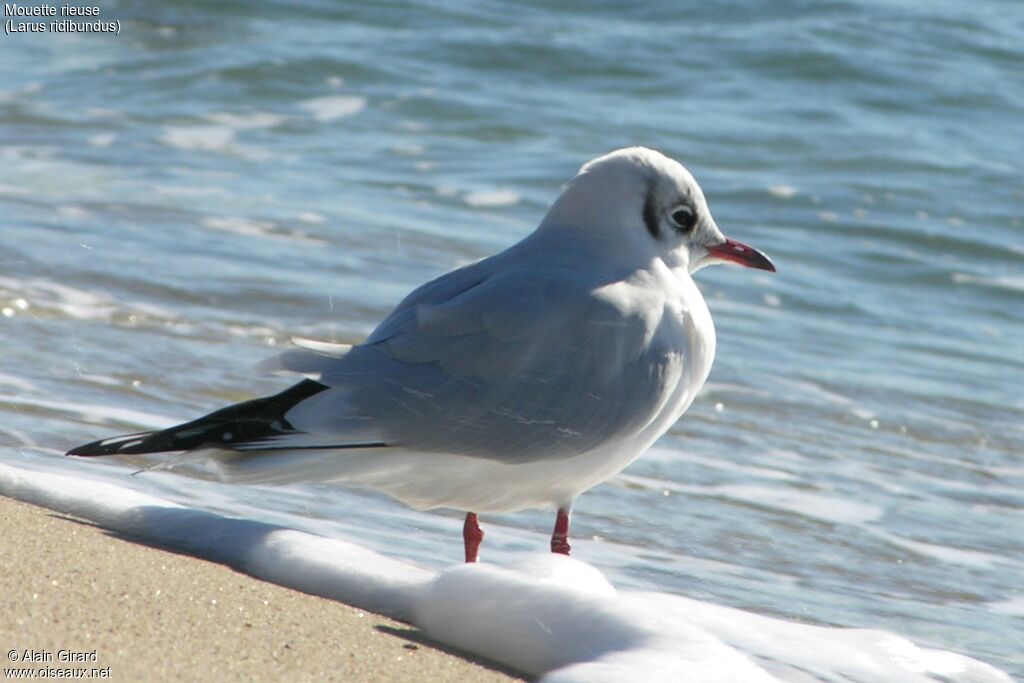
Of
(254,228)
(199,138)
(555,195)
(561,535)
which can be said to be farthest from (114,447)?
(199,138)

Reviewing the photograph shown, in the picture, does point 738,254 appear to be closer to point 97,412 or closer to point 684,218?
point 684,218

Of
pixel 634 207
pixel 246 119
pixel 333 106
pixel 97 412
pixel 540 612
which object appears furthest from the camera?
pixel 333 106

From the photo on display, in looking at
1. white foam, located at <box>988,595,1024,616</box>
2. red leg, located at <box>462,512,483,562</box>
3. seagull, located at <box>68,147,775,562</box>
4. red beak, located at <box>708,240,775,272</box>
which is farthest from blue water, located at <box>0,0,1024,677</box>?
red beak, located at <box>708,240,775,272</box>

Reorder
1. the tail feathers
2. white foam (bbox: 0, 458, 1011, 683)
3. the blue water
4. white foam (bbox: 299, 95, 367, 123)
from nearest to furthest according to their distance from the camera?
white foam (bbox: 0, 458, 1011, 683), the tail feathers, the blue water, white foam (bbox: 299, 95, 367, 123)

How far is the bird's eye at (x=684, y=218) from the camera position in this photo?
11.6ft

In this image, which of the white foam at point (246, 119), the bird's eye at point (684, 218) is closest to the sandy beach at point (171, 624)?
the bird's eye at point (684, 218)

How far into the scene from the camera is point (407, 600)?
2906mm

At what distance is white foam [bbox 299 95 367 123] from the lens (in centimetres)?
1011

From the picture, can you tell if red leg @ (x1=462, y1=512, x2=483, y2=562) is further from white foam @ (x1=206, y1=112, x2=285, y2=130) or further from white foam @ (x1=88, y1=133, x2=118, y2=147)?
white foam @ (x1=206, y1=112, x2=285, y2=130)

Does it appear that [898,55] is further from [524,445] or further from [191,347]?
[524,445]

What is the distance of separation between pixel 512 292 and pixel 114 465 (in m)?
1.20

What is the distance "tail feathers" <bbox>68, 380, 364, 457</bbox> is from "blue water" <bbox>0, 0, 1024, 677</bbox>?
0.74 m

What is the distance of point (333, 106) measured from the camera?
10.3 m

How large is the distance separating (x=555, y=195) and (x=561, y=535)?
5369 millimetres
